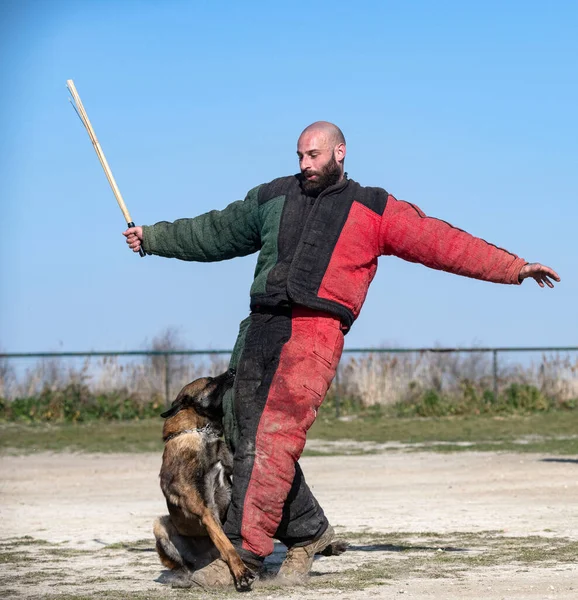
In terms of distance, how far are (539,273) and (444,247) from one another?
52 cm

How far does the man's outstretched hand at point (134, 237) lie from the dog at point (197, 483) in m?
0.89

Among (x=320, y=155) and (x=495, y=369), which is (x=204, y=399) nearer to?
(x=320, y=155)

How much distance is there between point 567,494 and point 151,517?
3.66 m

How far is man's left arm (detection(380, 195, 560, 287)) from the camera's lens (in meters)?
6.20

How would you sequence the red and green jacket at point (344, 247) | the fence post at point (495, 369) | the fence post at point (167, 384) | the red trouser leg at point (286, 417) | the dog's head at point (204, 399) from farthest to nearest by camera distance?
the fence post at point (495, 369) → the fence post at point (167, 384) → the dog's head at point (204, 399) → the red and green jacket at point (344, 247) → the red trouser leg at point (286, 417)

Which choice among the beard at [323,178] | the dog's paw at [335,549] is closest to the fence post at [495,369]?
the dog's paw at [335,549]

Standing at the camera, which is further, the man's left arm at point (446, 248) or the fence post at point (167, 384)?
the fence post at point (167, 384)

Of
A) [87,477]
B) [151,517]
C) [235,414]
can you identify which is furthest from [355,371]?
[235,414]

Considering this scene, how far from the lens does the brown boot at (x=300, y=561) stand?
6.29m

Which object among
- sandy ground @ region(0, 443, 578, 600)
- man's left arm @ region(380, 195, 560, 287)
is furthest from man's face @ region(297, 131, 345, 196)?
sandy ground @ region(0, 443, 578, 600)

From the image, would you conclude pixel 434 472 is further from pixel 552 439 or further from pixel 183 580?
pixel 183 580

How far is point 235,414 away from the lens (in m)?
6.28

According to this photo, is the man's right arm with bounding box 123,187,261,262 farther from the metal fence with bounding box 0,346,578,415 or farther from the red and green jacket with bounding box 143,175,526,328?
the metal fence with bounding box 0,346,578,415

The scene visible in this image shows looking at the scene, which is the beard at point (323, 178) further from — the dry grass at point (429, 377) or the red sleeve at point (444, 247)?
the dry grass at point (429, 377)
